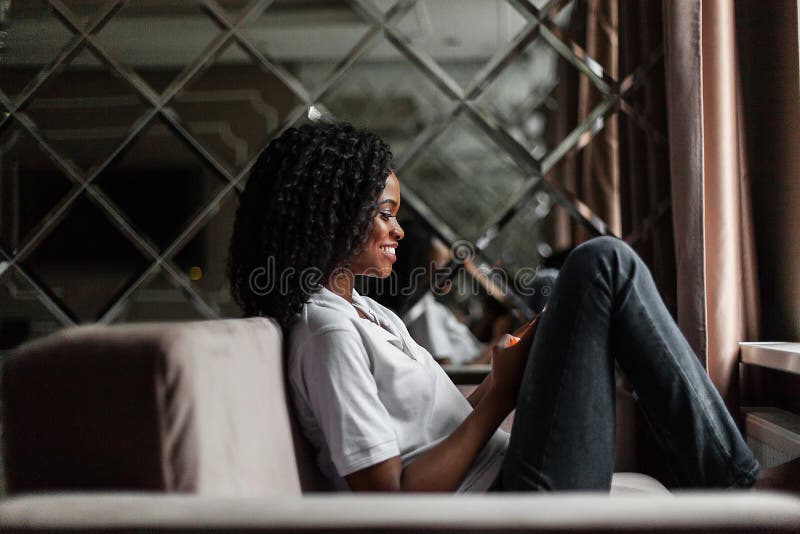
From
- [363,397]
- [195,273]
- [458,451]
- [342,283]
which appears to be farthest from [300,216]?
[195,273]

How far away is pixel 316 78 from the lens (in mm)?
1995

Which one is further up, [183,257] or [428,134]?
[428,134]

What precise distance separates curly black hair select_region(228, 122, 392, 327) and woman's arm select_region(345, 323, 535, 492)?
31 centimetres

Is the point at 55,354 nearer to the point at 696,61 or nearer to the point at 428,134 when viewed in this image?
the point at 428,134

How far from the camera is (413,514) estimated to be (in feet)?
2.30

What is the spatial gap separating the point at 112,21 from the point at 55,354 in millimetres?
1523

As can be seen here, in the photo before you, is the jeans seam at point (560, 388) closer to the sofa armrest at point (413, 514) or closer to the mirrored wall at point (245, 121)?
the sofa armrest at point (413, 514)

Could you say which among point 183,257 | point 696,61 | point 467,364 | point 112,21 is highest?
point 112,21

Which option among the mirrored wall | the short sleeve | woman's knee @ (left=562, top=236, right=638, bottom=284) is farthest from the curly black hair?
the mirrored wall

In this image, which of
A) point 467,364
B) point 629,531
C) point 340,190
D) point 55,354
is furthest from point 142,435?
point 467,364

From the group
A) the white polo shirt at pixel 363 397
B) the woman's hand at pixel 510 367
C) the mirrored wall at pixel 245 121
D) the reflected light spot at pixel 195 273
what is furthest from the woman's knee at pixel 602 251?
the reflected light spot at pixel 195 273

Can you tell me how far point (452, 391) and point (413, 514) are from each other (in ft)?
2.00

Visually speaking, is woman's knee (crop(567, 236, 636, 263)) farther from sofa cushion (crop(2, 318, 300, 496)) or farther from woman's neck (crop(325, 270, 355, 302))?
sofa cushion (crop(2, 318, 300, 496))

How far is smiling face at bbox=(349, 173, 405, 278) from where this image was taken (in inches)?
52.7
